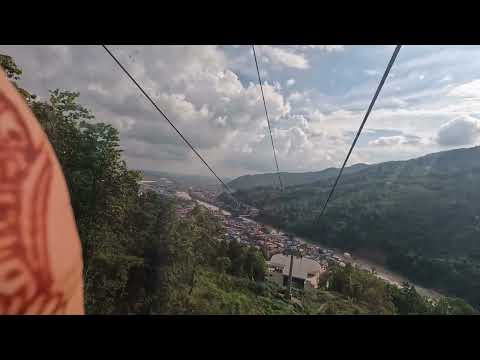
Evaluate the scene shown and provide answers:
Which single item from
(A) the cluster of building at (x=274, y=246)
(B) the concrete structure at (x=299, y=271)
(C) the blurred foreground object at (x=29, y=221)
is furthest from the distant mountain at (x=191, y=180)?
(C) the blurred foreground object at (x=29, y=221)

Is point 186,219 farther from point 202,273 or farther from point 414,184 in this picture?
point 414,184

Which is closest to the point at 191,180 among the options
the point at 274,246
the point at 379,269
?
the point at 274,246

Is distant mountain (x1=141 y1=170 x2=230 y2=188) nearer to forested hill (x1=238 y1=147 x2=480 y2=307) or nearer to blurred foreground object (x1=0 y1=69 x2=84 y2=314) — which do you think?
forested hill (x1=238 y1=147 x2=480 y2=307)

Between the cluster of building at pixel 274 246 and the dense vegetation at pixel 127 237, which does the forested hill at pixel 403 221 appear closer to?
the cluster of building at pixel 274 246

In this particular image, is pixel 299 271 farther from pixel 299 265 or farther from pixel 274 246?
pixel 274 246

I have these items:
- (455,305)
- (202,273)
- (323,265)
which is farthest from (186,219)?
(455,305)

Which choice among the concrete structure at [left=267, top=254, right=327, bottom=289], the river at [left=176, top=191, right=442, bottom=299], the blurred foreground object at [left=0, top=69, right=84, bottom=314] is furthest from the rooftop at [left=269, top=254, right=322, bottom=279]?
the blurred foreground object at [left=0, top=69, right=84, bottom=314]
